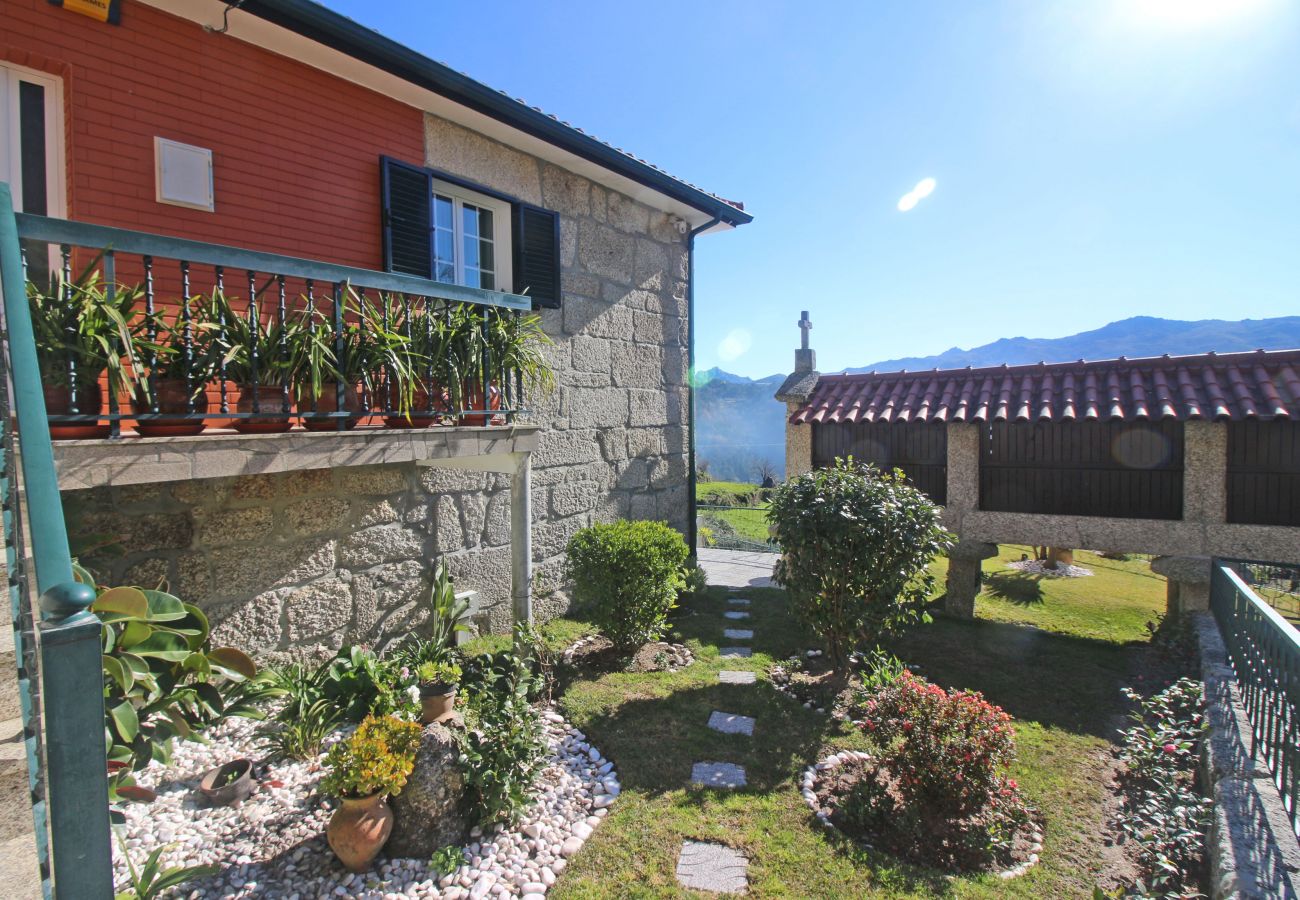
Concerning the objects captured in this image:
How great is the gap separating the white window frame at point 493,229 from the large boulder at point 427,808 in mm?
4092

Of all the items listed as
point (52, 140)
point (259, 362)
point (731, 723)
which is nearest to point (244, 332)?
point (259, 362)

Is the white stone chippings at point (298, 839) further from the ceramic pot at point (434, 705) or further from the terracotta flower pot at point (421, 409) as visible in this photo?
the terracotta flower pot at point (421, 409)

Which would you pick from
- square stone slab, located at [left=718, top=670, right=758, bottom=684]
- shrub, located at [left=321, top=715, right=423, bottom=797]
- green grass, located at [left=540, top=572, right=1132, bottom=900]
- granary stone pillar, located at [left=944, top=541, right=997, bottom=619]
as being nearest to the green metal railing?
green grass, located at [left=540, top=572, right=1132, bottom=900]

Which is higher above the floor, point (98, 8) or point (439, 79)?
point (439, 79)

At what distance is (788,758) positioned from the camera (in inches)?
157

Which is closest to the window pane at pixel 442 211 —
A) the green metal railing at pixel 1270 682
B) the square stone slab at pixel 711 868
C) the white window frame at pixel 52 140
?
the white window frame at pixel 52 140

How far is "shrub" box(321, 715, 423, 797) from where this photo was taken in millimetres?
2801

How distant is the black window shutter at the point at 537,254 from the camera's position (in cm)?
596

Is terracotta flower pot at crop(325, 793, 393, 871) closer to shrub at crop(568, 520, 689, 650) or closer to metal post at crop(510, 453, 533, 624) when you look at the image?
metal post at crop(510, 453, 533, 624)

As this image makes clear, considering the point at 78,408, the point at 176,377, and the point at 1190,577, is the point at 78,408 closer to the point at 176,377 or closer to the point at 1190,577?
the point at 176,377

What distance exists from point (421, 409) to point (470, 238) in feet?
8.32

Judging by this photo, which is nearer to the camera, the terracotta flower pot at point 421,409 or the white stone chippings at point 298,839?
the white stone chippings at point 298,839

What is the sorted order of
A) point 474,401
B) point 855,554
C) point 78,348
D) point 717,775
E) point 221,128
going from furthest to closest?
point 855,554
point 474,401
point 221,128
point 717,775
point 78,348

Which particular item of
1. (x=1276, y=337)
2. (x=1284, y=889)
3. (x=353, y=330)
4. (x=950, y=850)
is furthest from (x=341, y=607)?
(x=1276, y=337)
